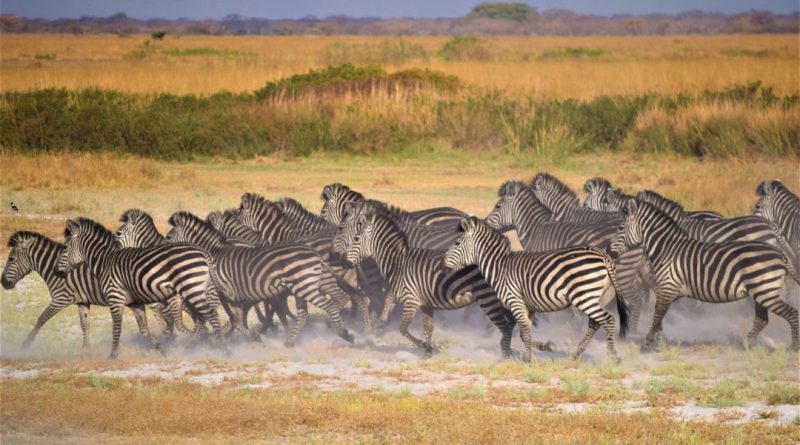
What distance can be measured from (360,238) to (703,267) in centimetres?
320

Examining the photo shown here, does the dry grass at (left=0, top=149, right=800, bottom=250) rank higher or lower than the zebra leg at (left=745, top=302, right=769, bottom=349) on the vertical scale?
lower

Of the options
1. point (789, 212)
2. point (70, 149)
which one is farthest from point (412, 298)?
point (70, 149)

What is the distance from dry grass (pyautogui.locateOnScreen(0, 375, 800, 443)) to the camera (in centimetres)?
785

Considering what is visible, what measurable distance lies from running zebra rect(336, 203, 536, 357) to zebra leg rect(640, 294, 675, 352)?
868 mm

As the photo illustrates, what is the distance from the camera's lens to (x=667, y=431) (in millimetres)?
7879

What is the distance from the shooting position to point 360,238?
11273 mm

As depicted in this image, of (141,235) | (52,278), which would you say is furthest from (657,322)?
(52,278)

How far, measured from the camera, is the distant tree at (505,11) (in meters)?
129

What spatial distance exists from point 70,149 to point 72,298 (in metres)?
15.4

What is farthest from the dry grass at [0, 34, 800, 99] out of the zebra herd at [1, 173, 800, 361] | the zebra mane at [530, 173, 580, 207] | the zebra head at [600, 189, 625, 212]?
the zebra herd at [1, 173, 800, 361]

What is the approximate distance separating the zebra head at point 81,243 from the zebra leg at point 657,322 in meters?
5.11

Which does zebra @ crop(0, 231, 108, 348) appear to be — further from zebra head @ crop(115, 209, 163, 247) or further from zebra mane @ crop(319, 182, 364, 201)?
zebra mane @ crop(319, 182, 364, 201)

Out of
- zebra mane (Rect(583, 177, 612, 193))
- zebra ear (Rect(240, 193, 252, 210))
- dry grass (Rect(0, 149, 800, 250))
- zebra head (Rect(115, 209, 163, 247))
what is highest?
zebra mane (Rect(583, 177, 612, 193))

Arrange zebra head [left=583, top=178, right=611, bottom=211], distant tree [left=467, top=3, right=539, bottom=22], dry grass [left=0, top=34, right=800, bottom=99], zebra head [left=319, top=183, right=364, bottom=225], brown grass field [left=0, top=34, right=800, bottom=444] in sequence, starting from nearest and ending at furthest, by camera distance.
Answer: brown grass field [left=0, top=34, right=800, bottom=444]
zebra head [left=319, top=183, right=364, bottom=225]
zebra head [left=583, top=178, right=611, bottom=211]
dry grass [left=0, top=34, right=800, bottom=99]
distant tree [left=467, top=3, right=539, bottom=22]
